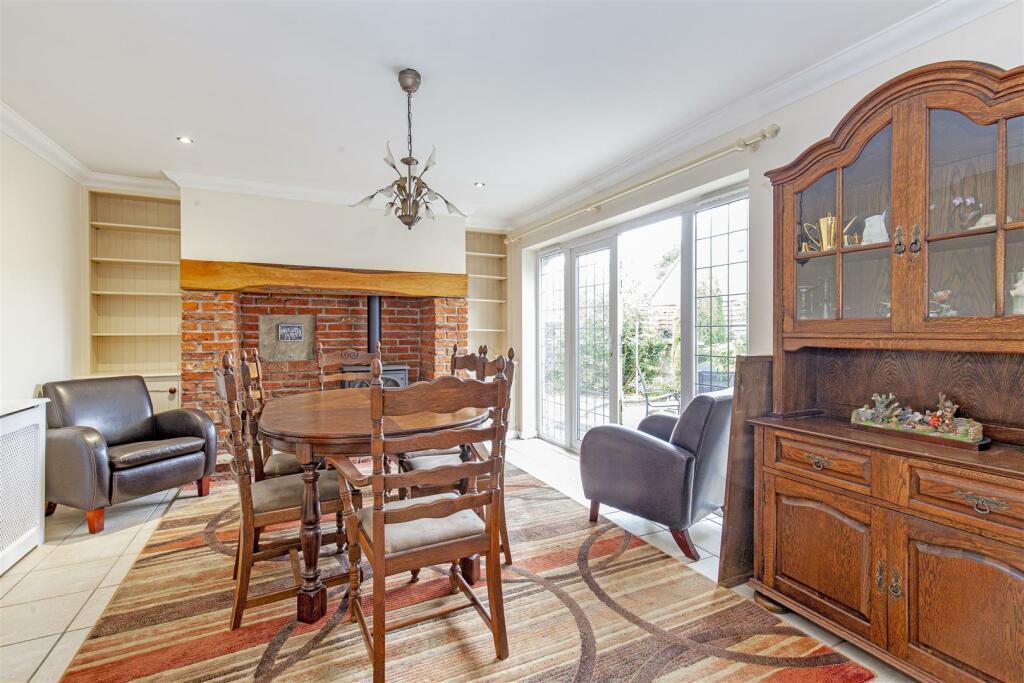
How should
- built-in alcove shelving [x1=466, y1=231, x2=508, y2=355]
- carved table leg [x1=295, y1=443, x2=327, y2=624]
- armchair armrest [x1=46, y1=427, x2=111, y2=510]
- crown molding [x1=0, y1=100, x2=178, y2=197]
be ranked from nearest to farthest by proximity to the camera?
carved table leg [x1=295, y1=443, x2=327, y2=624] < armchair armrest [x1=46, y1=427, x2=111, y2=510] < crown molding [x1=0, y1=100, x2=178, y2=197] < built-in alcove shelving [x1=466, y1=231, x2=508, y2=355]

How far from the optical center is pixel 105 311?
4.06 metres

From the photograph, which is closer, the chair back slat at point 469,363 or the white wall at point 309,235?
the chair back slat at point 469,363

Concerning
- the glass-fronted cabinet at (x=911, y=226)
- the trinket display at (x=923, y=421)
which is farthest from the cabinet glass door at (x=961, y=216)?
the trinket display at (x=923, y=421)

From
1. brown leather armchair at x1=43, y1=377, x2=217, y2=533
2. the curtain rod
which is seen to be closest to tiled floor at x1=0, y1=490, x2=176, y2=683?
brown leather armchair at x1=43, y1=377, x2=217, y2=533

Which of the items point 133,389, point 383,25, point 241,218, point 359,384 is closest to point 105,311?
point 133,389

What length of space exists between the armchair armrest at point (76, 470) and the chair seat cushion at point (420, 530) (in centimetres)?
208

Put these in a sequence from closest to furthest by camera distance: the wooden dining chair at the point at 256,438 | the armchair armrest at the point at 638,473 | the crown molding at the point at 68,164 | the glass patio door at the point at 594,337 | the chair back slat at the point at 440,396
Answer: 1. the chair back slat at the point at 440,396
2. the wooden dining chair at the point at 256,438
3. the armchair armrest at the point at 638,473
4. the crown molding at the point at 68,164
5. the glass patio door at the point at 594,337

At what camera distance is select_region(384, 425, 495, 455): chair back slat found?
4.77 ft

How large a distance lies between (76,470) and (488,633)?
8.59 ft

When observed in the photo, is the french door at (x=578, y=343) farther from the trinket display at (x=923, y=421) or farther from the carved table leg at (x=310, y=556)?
the carved table leg at (x=310, y=556)

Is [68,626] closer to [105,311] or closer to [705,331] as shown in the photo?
[105,311]

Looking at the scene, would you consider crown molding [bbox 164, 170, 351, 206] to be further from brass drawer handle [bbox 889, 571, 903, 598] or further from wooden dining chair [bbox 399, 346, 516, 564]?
brass drawer handle [bbox 889, 571, 903, 598]

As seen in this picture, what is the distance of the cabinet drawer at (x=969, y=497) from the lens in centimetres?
132

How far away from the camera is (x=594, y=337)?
174 inches
